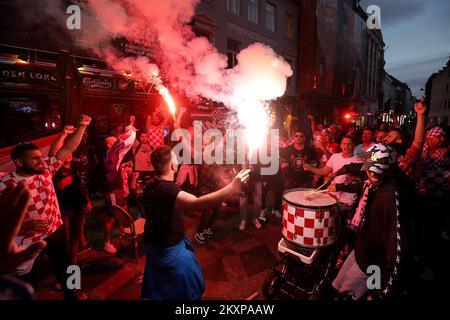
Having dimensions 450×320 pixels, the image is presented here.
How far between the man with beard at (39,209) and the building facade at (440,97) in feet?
173

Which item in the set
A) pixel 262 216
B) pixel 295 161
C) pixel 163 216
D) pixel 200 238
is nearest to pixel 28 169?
pixel 163 216

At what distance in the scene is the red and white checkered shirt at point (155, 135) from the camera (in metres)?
7.53

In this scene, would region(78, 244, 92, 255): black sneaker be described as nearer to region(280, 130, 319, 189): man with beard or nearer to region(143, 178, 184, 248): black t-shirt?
region(143, 178, 184, 248): black t-shirt

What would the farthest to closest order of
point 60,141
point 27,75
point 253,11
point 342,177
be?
point 253,11 < point 27,75 < point 342,177 < point 60,141

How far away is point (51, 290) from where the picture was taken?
388cm

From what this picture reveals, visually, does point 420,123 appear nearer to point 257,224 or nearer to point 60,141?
point 257,224

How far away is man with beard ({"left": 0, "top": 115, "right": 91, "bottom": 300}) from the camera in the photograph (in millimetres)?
2955

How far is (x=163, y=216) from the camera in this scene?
270 cm

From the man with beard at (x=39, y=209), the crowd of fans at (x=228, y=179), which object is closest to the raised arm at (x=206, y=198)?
the crowd of fans at (x=228, y=179)

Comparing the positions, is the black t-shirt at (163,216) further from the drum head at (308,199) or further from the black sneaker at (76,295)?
the black sneaker at (76,295)

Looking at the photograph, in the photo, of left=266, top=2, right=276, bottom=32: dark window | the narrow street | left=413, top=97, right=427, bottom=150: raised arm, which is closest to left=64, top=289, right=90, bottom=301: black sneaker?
the narrow street

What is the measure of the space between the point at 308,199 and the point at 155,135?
17.5 feet
